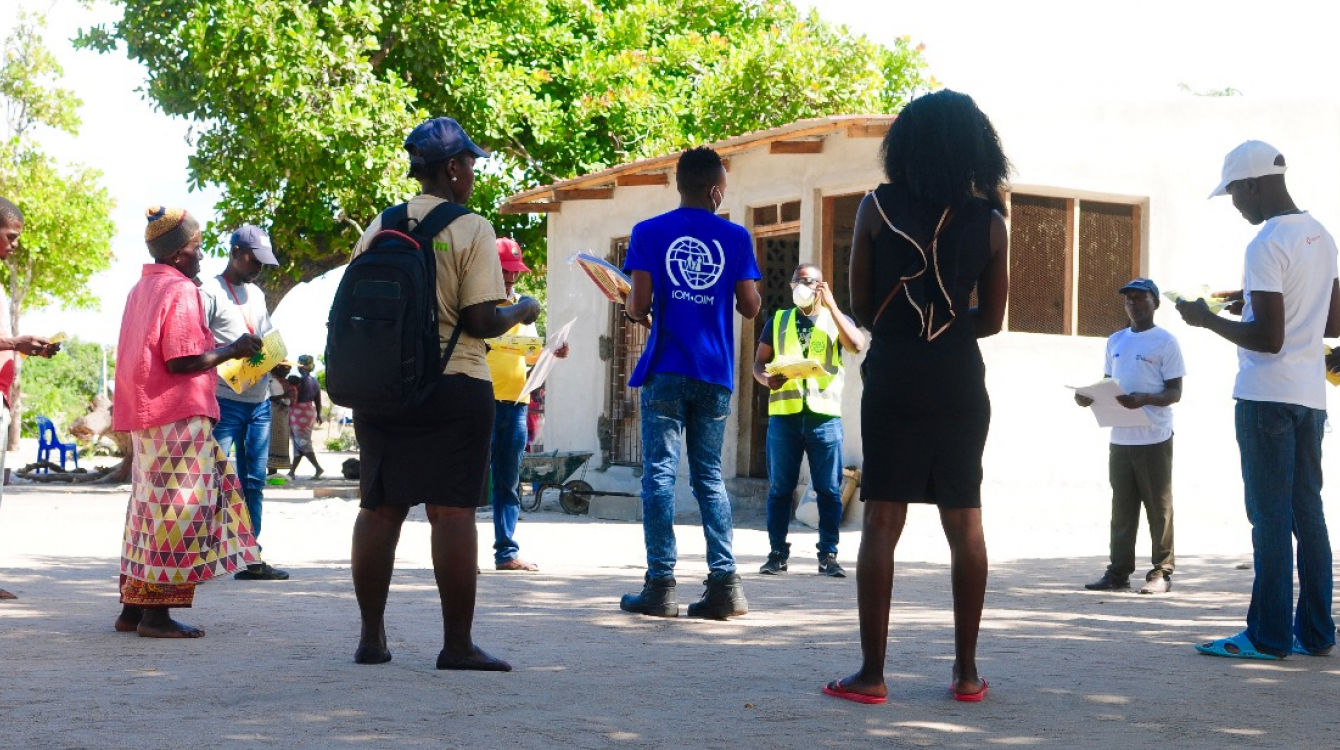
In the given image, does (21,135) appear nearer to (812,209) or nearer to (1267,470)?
(812,209)

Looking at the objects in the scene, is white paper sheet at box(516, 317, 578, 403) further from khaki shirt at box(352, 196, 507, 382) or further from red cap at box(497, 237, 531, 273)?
khaki shirt at box(352, 196, 507, 382)

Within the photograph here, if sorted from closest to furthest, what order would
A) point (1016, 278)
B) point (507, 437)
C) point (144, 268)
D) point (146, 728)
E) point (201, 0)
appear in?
point (146, 728) < point (144, 268) < point (507, 437) < point (1016, 278) < point (201, 0)

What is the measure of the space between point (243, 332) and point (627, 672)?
367cm

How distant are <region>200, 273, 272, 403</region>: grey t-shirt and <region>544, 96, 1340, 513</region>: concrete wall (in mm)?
6570

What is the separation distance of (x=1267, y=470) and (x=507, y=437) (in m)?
4.34

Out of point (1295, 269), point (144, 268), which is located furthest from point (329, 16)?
point (1295, 269)

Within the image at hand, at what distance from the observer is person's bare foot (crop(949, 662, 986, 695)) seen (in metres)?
4.85

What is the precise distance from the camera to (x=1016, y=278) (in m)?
13.8

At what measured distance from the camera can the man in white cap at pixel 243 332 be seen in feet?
26.5

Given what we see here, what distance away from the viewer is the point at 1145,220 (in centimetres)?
1416

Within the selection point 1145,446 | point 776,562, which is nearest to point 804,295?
point 776,562

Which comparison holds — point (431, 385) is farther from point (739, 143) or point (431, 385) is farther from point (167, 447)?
point (739, 143)

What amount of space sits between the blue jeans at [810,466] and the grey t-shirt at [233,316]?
2.97 meters

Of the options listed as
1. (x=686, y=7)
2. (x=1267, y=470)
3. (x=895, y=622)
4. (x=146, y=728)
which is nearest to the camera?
(x=146, y=728)
